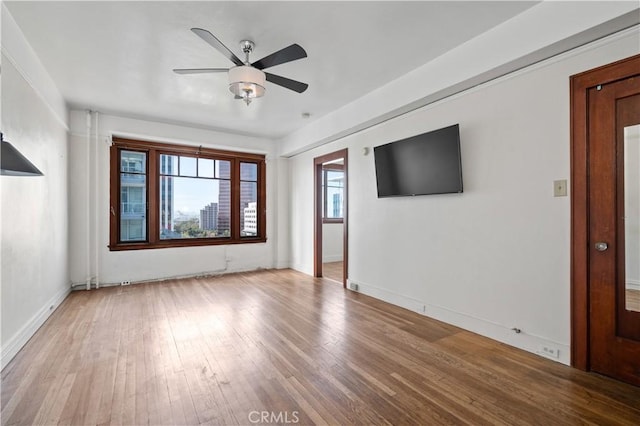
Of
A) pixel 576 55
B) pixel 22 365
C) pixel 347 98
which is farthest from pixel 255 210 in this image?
pixel 576 55

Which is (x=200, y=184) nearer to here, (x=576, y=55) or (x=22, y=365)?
(x=22, y=365)

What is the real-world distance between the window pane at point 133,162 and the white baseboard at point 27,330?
2231 millimetres

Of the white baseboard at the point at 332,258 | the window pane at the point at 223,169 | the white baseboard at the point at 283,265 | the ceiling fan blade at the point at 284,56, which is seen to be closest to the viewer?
the ceiling fan blade at the point at 284,56

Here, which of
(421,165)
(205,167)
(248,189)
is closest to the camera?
(421,165)

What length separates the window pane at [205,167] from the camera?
590cm

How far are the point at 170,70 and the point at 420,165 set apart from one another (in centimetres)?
307

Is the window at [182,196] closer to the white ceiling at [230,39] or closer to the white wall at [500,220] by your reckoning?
the white ceiling at [230,39]

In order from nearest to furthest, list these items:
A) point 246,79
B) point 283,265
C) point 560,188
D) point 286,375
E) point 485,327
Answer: point 286,375 < point 560,188 < point 246,79 < point 485,327 < point 283,265

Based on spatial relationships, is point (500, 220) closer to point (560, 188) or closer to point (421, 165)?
point (560, 188)

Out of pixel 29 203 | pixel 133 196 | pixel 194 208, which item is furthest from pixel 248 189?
pixel 29 203

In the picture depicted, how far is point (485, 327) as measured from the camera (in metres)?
2.99

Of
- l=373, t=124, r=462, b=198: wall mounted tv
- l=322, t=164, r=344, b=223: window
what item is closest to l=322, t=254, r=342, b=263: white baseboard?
l=322, t=164, r=344, b=223: window

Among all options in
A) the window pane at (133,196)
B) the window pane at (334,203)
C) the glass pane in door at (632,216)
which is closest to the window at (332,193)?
the window pane at (334,203)

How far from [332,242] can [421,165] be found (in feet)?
15.0
